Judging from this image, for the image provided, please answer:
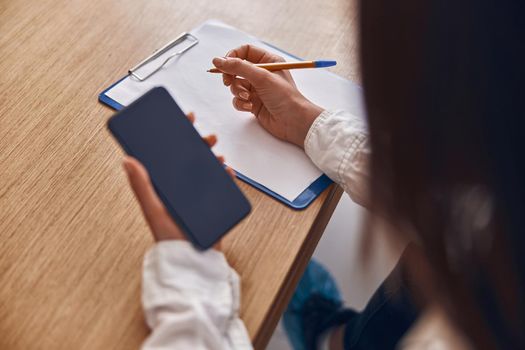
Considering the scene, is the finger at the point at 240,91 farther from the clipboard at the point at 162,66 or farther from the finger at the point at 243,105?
the clipboard at the point at 162,66

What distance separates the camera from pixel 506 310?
43 cm

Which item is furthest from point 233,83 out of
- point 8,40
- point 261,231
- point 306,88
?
point 8,40

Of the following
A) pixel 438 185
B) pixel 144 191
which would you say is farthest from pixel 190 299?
pixel 438 185

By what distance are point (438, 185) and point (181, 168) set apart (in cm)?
24

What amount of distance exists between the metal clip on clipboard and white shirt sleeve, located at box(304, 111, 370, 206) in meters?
0.23

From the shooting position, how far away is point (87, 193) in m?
0.60

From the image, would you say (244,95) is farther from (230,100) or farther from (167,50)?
(167,50)

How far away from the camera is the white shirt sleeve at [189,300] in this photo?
480 millimetres

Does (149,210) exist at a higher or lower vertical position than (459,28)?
lower

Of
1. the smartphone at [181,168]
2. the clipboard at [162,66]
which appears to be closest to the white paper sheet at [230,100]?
the clipboard at [162,66]

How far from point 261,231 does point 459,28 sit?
→ 32 centimetres

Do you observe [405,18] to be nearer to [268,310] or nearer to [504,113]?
[504,113]

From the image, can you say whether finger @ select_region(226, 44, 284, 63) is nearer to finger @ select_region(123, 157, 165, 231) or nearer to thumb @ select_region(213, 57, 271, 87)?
thumb @ select_region(213, 57, 271, 87)

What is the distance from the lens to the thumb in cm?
67
